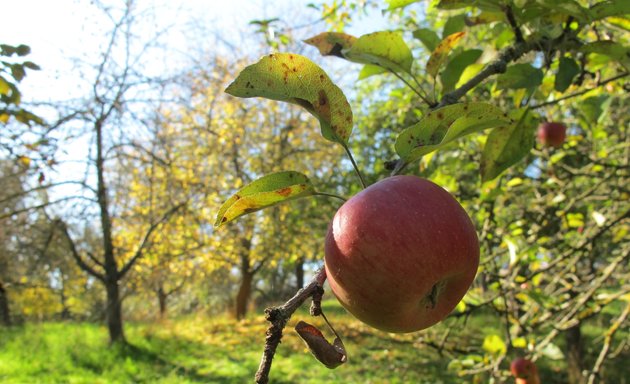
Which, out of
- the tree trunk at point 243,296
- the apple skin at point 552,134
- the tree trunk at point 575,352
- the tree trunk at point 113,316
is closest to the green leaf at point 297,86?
the apple skin at point 552,134

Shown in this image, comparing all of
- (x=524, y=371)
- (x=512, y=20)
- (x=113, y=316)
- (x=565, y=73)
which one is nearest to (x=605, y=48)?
(x=565, y=73)

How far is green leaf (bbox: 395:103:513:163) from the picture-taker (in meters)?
0.58

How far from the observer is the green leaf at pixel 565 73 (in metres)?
0.96

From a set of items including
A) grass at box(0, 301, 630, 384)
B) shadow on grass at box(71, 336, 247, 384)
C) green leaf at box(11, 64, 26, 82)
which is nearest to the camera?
green leaf at box(11, 64, 26, 82)

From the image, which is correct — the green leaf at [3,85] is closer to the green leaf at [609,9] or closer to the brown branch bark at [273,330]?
the brown branch bark at [273,330]

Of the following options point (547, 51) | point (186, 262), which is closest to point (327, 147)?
point (186, 262)

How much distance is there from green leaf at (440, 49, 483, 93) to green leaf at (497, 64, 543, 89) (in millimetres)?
99

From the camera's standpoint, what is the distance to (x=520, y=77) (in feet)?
3.11

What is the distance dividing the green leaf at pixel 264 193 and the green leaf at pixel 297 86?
0.30ft

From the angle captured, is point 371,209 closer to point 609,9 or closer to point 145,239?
point 609,9

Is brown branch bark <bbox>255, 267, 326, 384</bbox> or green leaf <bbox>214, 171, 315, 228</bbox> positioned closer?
brown branch bark <bbox>255, 267, 326, 384</bbox>

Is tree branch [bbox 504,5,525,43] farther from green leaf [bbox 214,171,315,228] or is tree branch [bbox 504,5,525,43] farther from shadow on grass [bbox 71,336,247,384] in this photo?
shadow on grass [bbox 71,336,247,384]

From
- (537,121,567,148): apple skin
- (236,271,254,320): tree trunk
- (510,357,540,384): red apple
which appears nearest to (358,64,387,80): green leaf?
(537,121,567,148): apple skin

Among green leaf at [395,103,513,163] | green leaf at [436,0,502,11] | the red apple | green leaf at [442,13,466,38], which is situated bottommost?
the red apple
